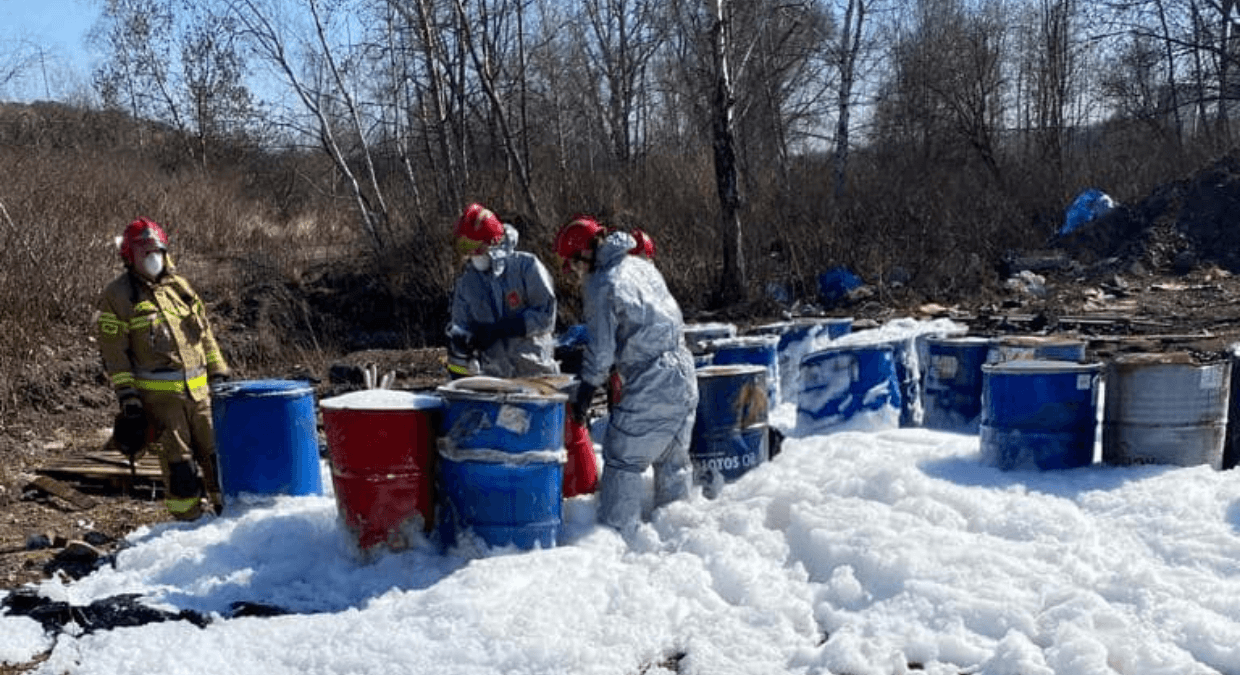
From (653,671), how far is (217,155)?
1066 inches

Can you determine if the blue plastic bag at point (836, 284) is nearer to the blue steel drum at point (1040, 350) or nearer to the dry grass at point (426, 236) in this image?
the dry grass at point (426, 236)

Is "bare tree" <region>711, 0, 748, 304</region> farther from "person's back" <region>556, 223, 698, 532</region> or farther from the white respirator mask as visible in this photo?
the white respirator mask

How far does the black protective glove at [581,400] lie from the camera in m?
5.22

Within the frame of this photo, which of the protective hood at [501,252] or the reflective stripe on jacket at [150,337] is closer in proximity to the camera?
the reflective stripe on jacket at [150,337]

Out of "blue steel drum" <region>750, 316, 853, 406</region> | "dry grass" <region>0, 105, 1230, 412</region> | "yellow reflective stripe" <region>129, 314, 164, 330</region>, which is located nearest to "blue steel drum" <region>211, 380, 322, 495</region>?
"yellow reflective stripe" <region>129, 314, 164, 330</region>

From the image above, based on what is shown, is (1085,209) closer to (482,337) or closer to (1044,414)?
(1044,414)

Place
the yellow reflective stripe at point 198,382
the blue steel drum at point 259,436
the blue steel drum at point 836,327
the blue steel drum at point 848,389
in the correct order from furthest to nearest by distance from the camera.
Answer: the blue steel drum at point 836,327
the blue steel drum at point 848,389
the yellow reflective stripe at point 198,382
the blue steel drum at point 259,436

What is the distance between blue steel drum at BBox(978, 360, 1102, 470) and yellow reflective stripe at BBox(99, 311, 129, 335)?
4583 mm

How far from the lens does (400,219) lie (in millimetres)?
17078

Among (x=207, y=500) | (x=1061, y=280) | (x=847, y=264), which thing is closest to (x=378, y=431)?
(x=207, y=500)

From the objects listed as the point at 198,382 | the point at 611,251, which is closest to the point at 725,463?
the point at 611,251

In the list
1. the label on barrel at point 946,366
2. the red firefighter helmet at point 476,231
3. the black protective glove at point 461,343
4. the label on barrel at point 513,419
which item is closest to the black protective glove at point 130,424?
the black protective glove at point 461,343

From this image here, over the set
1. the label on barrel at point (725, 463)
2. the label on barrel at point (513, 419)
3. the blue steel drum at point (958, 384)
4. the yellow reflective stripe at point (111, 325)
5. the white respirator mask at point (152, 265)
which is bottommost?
the label on barrel at point (725, 463)

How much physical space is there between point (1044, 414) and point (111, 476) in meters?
5.86
